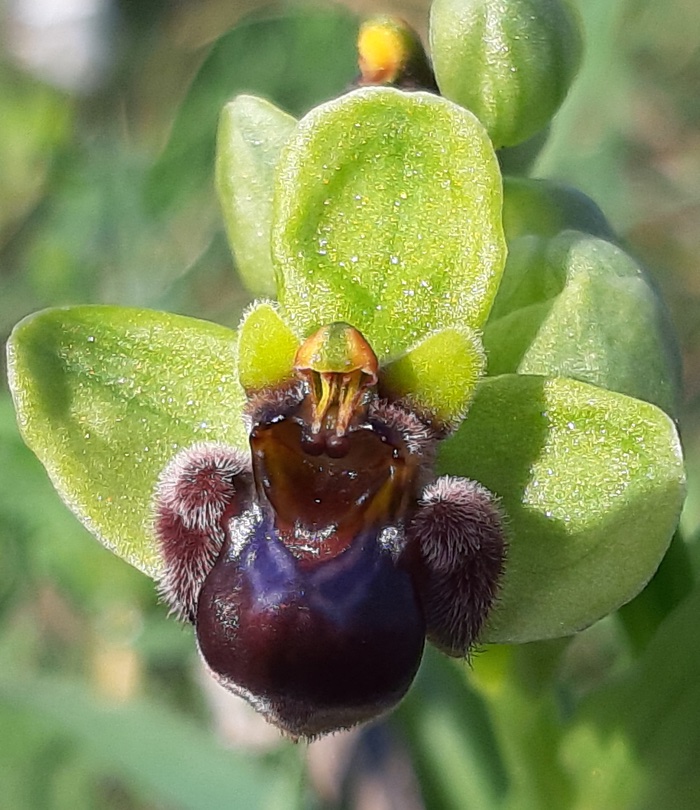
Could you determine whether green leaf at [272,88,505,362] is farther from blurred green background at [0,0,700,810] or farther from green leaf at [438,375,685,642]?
blurred green background at [0,0,700,810]

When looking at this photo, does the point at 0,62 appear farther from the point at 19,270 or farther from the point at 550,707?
the point at 550,707

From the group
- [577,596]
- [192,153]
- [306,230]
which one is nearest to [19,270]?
[192,153]

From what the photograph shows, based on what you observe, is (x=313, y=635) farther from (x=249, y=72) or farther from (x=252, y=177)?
(x=249, y=72)

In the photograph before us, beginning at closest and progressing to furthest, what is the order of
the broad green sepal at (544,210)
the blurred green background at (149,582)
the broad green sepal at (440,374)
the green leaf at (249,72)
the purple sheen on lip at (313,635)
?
the purple sheen on lip at (313,635), the broad green sepal at (440,374), the broad green sepal at (544,210), the blurred green background at (149,582), the green leaf at (249,72)

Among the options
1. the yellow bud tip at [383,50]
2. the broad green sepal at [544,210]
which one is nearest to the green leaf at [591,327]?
the broad green sepal at [544,210]

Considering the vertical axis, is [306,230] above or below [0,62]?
above

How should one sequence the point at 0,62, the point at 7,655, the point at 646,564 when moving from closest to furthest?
the point at 646,564 < the point at 7,655 < the point at 0,62

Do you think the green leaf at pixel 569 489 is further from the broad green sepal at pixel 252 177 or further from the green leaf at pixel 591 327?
the broad green sepal at pixel 252 177

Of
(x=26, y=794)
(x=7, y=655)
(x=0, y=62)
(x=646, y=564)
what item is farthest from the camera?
(x=0, y=62)
